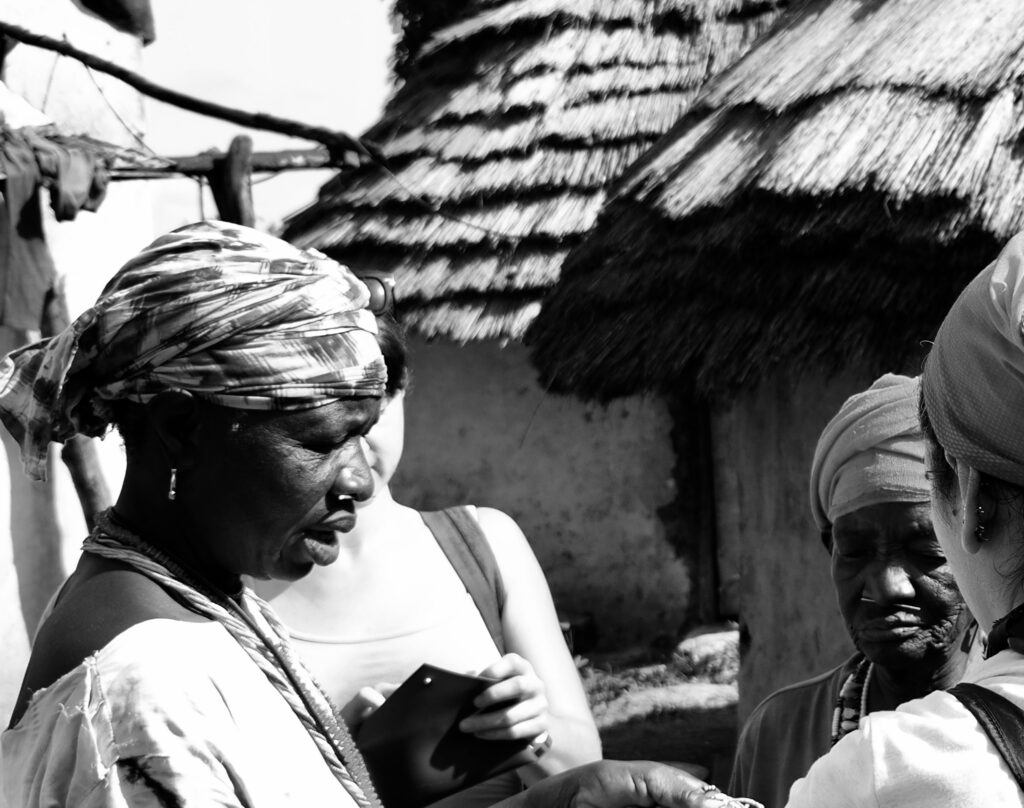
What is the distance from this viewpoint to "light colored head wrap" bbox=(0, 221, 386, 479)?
2041 mm

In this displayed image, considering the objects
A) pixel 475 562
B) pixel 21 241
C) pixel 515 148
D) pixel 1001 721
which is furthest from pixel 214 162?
pixel 1001 721

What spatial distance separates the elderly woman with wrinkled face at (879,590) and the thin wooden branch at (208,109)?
411 centimetres

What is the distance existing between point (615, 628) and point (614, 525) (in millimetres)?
680

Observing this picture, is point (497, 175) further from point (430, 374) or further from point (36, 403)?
point (36, 403)

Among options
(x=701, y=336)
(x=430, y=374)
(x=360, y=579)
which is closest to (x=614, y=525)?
(x=430, y=374)

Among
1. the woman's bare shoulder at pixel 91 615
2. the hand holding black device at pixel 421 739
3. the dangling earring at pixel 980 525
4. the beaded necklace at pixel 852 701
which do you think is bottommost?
the beaded necklace at pixel 852 701

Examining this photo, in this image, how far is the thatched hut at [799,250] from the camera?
17.1 feet

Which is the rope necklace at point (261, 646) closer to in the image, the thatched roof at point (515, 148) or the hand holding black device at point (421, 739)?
the hand holding black device at point (421, 739)

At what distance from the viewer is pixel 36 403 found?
6.94ft

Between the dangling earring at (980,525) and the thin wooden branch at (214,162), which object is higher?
the thin wooden branch at (214,162)

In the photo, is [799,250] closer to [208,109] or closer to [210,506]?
[208,109]

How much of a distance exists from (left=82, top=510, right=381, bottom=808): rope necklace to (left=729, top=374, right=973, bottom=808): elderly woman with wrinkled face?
1185mm

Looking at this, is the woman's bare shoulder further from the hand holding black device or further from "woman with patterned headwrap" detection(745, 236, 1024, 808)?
"woman with patterned headwrap" detection(745, 236, 1024, 808)

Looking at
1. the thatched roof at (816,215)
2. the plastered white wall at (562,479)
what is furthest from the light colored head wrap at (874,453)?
the plastered white wall at (562,479)
